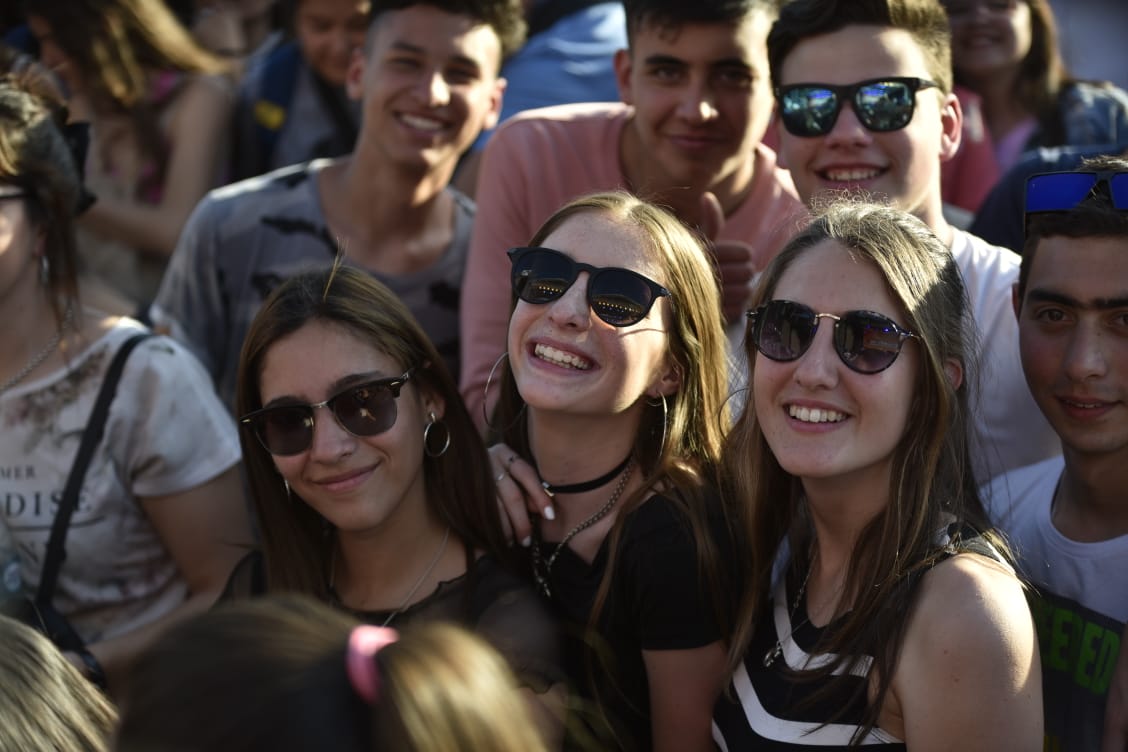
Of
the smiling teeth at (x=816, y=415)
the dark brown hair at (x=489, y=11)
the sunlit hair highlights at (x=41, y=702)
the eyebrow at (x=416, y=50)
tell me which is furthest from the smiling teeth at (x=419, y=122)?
the sunlit hair highlights at (x=41, y=702)

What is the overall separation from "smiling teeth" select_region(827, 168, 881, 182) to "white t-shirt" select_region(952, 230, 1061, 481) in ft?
1.00

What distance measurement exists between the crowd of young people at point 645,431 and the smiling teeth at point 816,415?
0.04ft

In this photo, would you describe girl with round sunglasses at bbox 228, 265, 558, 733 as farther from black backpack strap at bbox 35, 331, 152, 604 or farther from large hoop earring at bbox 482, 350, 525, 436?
black backpack strap at bbox 35, 331, 152, 604

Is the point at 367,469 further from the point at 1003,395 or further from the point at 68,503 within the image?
the point at 1003,395

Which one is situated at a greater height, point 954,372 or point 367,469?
point 954,372

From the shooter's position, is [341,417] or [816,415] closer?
[816,415]

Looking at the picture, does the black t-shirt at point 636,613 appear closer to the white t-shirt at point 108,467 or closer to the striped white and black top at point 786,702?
the striped white and black top at point 786,702

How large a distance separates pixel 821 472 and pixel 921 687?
0.42m

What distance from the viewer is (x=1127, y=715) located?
2.18 meters

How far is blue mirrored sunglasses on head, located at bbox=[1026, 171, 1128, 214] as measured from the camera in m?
2.46

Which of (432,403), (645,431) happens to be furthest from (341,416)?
(645,431)

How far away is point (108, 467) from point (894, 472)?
6.02 ft

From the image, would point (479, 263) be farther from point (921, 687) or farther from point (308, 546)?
point (921, 687)

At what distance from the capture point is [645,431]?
276 cm
